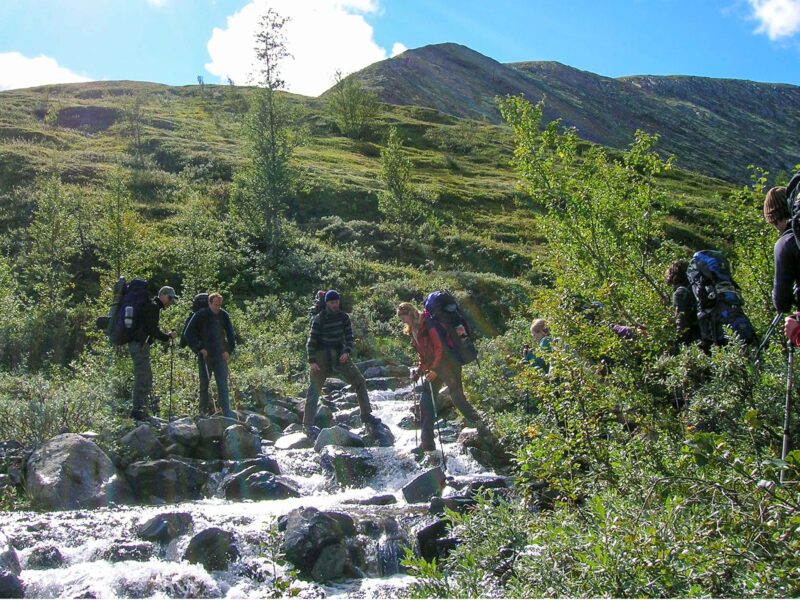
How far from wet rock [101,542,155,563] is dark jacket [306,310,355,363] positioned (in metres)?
5.96

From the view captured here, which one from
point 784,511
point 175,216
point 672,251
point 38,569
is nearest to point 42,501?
point 38,569

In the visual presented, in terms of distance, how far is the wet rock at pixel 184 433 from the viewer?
37.9 ft

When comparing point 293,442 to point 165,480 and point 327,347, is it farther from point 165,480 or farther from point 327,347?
point 165,480

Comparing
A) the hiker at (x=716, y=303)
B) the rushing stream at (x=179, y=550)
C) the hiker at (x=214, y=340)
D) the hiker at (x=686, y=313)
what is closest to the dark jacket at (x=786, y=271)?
the hiker at (x=716, y=303)

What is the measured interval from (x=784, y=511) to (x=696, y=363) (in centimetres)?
256

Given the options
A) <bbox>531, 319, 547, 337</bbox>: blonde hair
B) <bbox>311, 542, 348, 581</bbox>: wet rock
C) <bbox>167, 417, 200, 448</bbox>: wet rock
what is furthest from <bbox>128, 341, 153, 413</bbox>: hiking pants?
<bbox>531, 319, 547, 337</bbox>: blonde hair

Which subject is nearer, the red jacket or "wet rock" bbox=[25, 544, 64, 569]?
"wet rock" bbox=[25, 544, 64, 569]

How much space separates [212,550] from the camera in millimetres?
7641

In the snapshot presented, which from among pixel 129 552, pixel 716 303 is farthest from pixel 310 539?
pixel 716 303

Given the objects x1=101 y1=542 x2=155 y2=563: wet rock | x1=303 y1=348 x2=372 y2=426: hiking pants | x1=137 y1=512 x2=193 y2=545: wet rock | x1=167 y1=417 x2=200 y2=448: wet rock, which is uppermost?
x1=303 y1=348 x2=372 y2=426: hiking pants

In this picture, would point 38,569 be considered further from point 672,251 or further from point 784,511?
point 672,251

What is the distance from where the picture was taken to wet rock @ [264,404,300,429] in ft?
48.4

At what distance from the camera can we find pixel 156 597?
6863mm

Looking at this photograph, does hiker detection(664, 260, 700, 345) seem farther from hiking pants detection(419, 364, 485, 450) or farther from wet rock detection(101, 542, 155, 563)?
wet rock detection(101, 542, 155, 563)
